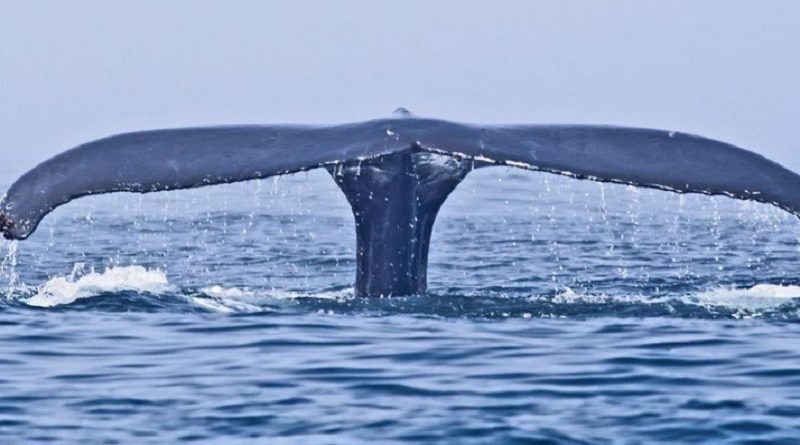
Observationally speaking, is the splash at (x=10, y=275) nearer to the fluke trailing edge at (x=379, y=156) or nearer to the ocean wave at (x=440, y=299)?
the ocean wave at (x=440, y=299)

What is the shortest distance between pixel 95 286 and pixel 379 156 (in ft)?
12.8

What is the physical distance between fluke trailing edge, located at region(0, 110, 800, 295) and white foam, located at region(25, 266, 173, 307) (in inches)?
108

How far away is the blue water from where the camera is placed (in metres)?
9.27

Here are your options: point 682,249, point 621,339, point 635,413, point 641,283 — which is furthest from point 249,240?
point 635,413

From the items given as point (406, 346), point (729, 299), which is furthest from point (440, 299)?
point (729, 299)

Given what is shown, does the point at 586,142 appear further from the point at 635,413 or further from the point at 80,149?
the point at 80,149

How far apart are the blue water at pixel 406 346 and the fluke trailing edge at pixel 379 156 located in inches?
43.7

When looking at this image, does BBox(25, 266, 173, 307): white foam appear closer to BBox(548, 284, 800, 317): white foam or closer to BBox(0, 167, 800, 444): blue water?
BBox(0, 167, 800, 444): blue water

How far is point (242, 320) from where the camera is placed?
12.6 metres

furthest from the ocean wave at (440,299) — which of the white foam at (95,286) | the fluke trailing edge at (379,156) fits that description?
the fluke trailing edge at (379,156)

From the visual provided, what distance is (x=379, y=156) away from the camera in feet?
35.9

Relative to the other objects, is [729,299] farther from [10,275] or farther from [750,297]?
[10,275]

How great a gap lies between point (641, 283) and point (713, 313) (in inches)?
112

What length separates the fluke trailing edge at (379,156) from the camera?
10602mm
